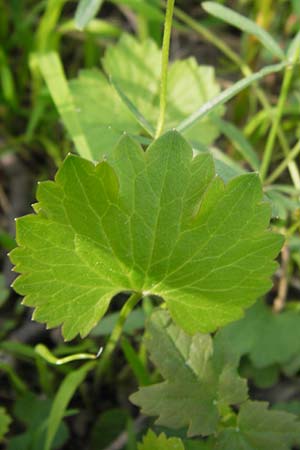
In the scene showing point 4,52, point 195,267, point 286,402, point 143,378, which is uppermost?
point 4,52

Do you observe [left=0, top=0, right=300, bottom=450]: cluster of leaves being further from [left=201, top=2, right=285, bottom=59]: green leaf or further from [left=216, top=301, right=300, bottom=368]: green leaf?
[left=216, top=301, right=300, bottom=368]: green leaf

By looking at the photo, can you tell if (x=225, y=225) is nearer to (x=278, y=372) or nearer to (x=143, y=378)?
(x=143, y=378)

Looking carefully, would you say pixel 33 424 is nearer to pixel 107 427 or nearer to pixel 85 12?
pixel 107 427

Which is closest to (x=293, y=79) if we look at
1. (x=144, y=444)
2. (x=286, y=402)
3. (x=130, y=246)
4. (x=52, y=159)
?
(x=52, y=159)

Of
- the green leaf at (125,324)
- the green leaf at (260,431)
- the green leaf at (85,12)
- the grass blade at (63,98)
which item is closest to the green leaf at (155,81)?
the grass blade at (63,98)

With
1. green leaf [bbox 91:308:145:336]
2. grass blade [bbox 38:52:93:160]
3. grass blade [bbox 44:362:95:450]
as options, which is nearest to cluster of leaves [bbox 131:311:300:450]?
grass blade [bbox 44:362:95:450]

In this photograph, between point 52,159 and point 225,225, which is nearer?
point 225,225
